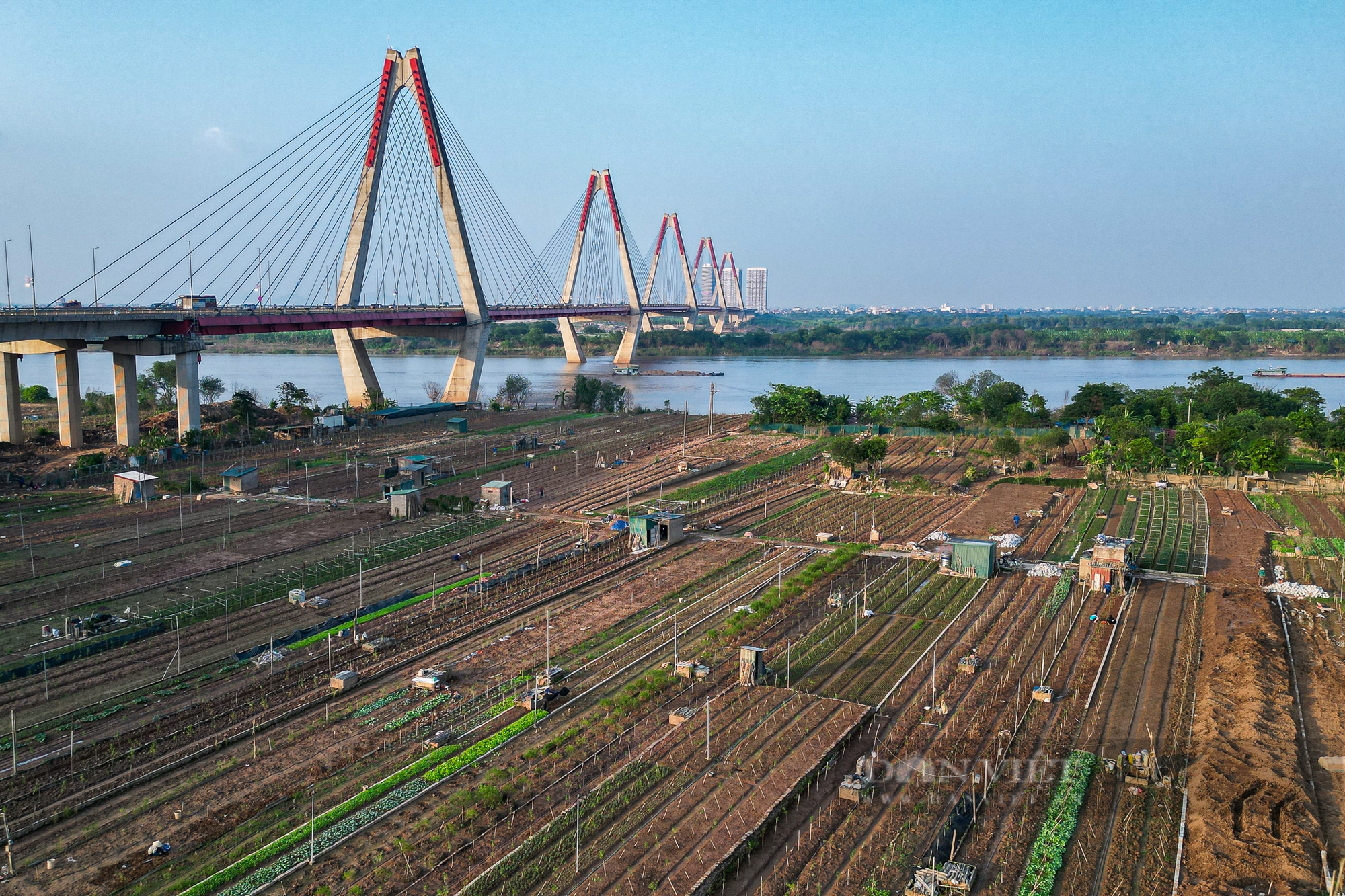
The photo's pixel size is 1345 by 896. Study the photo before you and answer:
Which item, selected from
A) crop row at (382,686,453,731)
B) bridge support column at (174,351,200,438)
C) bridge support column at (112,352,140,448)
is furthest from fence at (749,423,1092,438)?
crop row at (382,686,453,731)

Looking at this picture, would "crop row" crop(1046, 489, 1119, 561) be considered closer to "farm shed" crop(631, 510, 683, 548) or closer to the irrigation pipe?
"farm shed" crop(631, 510, 683, 548)

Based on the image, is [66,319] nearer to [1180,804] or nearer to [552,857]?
[552,857]

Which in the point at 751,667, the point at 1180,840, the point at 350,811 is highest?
the point at 751,667

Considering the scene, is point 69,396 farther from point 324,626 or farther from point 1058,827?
point 1058,827

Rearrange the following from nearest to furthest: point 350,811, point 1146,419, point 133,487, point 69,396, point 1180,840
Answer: point 1180,840 < point 350,811 < point 133,487 < point 69,396 < point 1146,419

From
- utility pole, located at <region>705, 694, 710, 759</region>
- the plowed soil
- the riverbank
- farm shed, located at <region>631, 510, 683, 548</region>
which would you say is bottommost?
utility pole, located at <region>705, 694, 710, 759</region>

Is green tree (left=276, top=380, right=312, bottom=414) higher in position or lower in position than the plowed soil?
higher

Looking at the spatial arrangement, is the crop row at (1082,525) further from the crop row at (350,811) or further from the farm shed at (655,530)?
the crop row at (350,811)

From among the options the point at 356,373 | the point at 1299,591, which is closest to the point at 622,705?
the point at 1299,591
